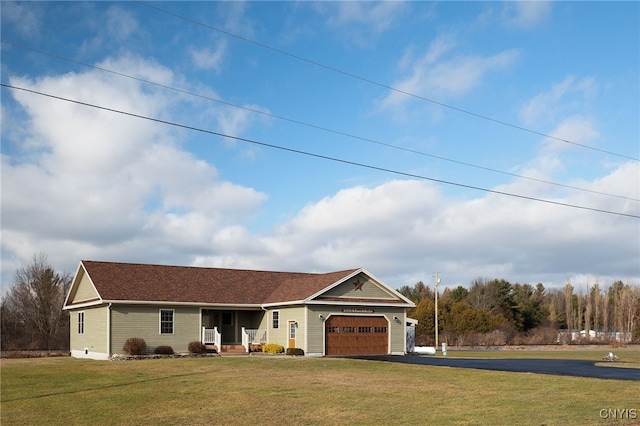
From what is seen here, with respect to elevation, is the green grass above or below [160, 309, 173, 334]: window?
below

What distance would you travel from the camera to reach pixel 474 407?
17.3 meters

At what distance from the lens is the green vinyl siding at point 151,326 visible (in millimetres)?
39000

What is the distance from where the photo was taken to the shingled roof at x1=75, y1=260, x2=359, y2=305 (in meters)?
40.5

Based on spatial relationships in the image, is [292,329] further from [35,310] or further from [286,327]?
[35,310]

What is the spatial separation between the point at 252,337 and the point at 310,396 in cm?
2418

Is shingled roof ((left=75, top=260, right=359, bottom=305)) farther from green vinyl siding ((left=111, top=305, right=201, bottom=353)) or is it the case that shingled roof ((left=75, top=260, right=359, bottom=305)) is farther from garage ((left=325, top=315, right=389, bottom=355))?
garage ((left=325, top=315, right=389, bottom=355))

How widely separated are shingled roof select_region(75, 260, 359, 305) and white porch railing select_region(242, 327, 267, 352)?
1860 millimetres

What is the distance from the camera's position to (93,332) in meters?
41.6

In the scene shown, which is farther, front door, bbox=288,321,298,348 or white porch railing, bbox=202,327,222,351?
white porch railing, bbox=202,327,222,351

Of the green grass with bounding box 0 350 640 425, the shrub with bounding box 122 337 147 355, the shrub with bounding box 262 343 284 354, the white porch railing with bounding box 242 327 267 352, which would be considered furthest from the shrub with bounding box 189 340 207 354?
the green grass with bounding box 0 350 640 425

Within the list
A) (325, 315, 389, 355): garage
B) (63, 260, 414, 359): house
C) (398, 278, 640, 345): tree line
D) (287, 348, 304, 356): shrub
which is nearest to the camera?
(287, 348, 304, 356): shrub

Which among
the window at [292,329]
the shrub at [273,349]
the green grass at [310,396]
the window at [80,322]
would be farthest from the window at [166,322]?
the green grass at [310,396]

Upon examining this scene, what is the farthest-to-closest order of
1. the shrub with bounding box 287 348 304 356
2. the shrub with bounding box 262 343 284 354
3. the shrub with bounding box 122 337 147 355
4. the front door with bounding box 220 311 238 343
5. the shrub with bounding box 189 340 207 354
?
the front door with bounding box 220 311 238 343 < the shrub with bounding box 262 343 284 354 < the shrub with bounding box 189 340 207 354 < the shrub with bounding box 287 348 304 356 < the shrub with bounding box 122 337 147 355

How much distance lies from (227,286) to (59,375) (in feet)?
57.1
